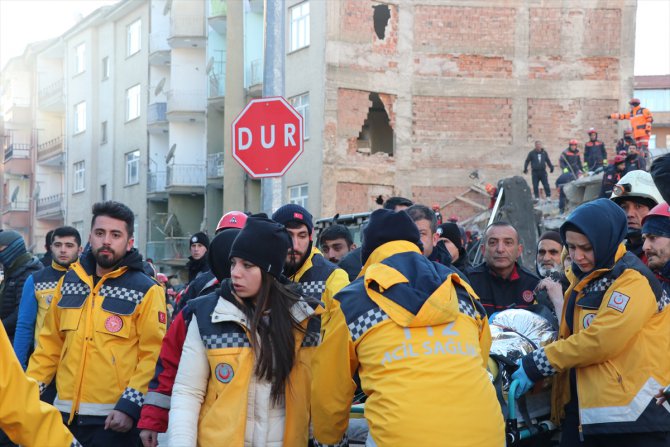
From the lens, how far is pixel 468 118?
31.8m

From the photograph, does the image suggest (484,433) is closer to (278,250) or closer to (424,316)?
(424,316)

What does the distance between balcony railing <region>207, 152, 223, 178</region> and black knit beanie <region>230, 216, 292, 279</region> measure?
32.2m

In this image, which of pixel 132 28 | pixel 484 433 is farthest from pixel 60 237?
pixel 132 28

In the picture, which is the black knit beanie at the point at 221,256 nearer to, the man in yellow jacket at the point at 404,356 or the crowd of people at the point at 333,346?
the crowd of people at the point at 333,346

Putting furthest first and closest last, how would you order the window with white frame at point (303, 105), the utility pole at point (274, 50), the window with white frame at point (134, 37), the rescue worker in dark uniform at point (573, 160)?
the window with white frame at point (134, 37)
the window with white frame at point (303, 105)
the rescue worker in dark uniform at point (573, 160)
the utility pole at point (274, 50)

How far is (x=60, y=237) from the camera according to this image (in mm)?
8219

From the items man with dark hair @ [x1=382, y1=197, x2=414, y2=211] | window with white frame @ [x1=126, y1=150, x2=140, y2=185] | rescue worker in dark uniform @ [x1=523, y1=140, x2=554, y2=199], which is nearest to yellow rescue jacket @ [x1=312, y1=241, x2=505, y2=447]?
man with dark hair @ [x1=382, y1=197, x2=414, y2=211]

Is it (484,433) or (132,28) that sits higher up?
(132,28)

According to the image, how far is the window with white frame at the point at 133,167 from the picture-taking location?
4219 centimetres

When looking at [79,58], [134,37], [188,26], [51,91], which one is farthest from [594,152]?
[51,91]

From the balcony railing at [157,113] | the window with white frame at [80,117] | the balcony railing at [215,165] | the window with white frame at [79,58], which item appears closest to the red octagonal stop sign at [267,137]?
the balcony railing at [215,165]

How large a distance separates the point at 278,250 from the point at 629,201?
9.88ft

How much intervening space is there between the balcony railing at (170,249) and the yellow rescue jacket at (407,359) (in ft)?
110

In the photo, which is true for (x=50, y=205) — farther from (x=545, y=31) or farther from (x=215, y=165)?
(x=545, y=31)
